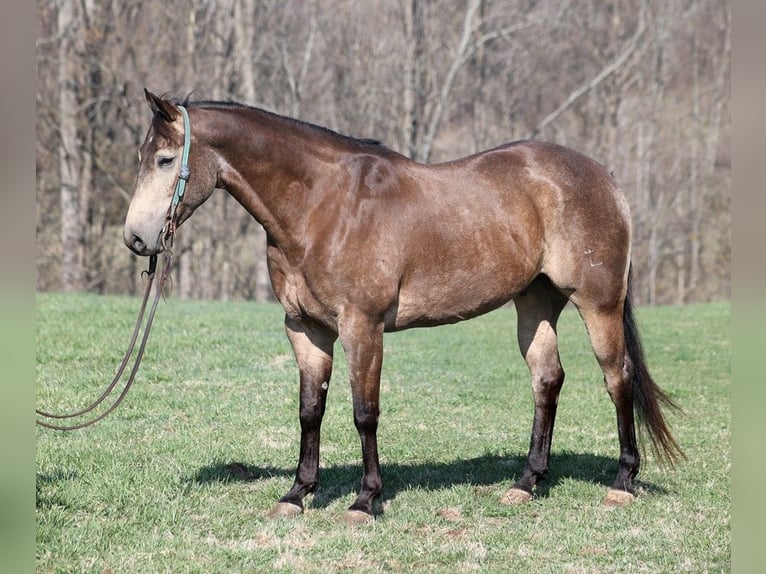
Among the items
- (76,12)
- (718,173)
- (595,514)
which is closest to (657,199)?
(718,173)

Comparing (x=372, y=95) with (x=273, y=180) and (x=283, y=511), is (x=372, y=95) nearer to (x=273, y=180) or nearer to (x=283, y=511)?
(x=273, y=180)

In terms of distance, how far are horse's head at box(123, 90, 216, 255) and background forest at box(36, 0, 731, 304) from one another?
1563 centimetres

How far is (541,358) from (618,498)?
103 centimetres

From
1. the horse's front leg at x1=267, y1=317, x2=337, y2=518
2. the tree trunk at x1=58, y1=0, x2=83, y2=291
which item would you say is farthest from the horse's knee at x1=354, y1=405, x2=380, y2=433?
the tree trunk at x1=58, y1=0, x2=83, y2=291

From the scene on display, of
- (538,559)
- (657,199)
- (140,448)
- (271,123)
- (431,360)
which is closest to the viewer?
(538,559)

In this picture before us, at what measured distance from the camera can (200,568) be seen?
12.9 feet

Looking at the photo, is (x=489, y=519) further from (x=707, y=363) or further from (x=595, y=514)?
(x=707, y=363)

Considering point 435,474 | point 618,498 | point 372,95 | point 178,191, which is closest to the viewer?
point 178,191

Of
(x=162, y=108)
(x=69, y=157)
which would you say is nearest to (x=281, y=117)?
(x=162, y=108)

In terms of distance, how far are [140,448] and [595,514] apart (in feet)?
10.8

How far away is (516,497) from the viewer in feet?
17.0

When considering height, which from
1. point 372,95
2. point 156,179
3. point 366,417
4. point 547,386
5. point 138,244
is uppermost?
point 372,95

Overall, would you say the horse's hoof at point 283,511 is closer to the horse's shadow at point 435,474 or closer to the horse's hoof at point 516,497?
the horse's shadow at point 435,474

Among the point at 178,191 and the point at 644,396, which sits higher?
the point at 178,191
